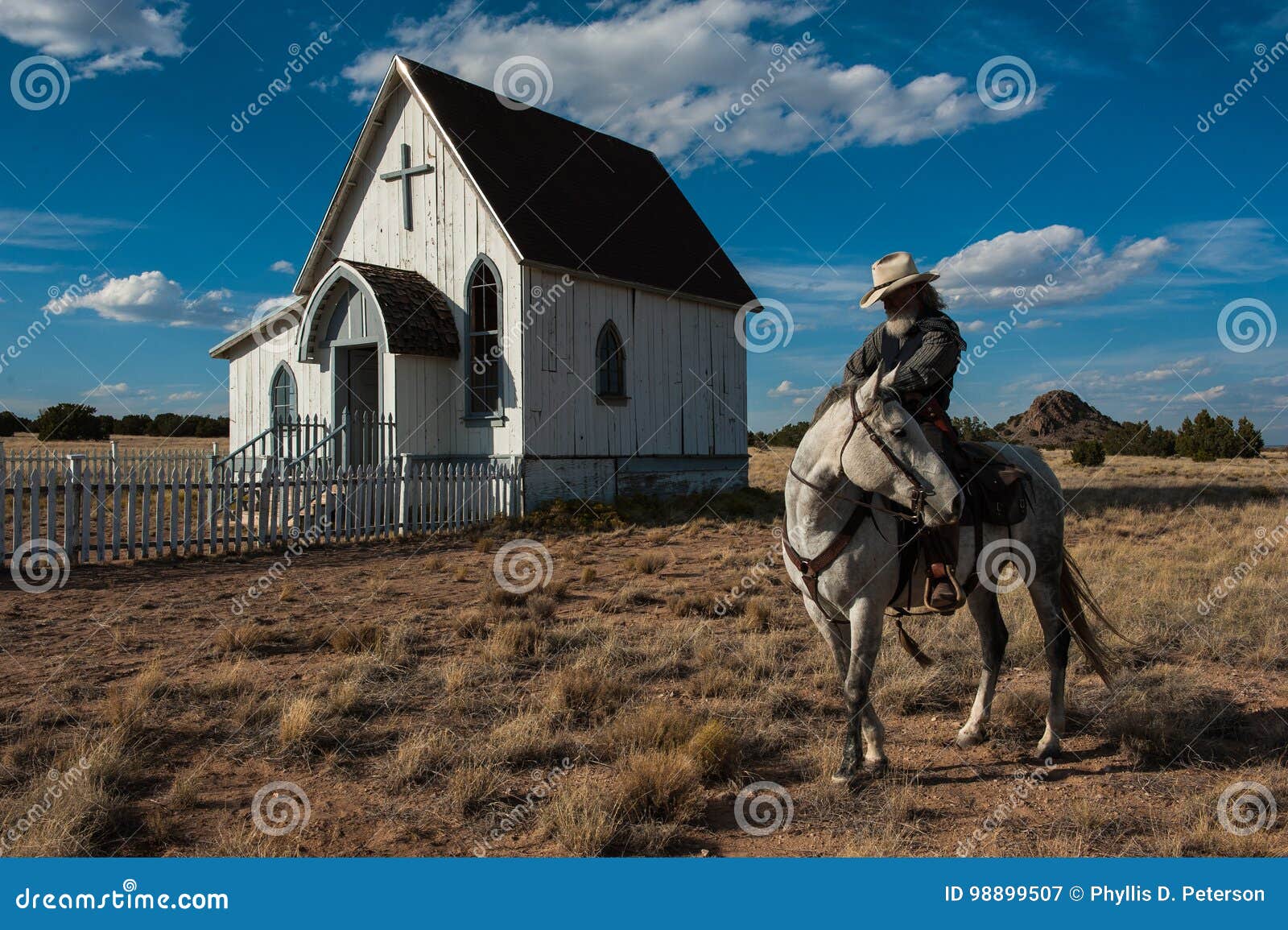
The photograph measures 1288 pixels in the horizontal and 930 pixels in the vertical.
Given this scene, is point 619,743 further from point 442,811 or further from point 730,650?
point 730,650

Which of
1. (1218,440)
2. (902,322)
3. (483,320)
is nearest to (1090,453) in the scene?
(1218,440)

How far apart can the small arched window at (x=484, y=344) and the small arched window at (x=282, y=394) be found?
17.6 ft

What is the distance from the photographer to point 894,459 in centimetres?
415

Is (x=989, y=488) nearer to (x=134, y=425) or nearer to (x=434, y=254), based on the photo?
(x=434, y=254)

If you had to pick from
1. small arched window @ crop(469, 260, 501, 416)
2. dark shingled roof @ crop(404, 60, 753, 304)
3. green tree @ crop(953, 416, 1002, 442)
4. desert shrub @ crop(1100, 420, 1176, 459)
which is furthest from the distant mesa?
green tree @ crop(953, 416, 1002, 442)

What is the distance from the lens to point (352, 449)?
16.8 m

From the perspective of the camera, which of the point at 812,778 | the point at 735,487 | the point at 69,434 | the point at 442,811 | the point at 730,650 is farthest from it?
the point at 69,434

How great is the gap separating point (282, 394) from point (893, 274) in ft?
59.1

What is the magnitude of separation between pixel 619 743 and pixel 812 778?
3.92 feet

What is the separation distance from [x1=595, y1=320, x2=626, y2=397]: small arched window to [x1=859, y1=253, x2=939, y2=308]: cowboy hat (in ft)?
43.7

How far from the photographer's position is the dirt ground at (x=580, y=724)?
13.5ft

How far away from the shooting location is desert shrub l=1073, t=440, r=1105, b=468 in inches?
1480

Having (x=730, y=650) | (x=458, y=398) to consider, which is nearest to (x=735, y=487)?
(x=458, y=398)

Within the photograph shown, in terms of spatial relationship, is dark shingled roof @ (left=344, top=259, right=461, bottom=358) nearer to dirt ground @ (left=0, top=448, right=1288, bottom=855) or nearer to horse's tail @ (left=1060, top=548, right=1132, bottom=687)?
dirt ground @ (left=0, top=448, right=1288, bottom=855)
